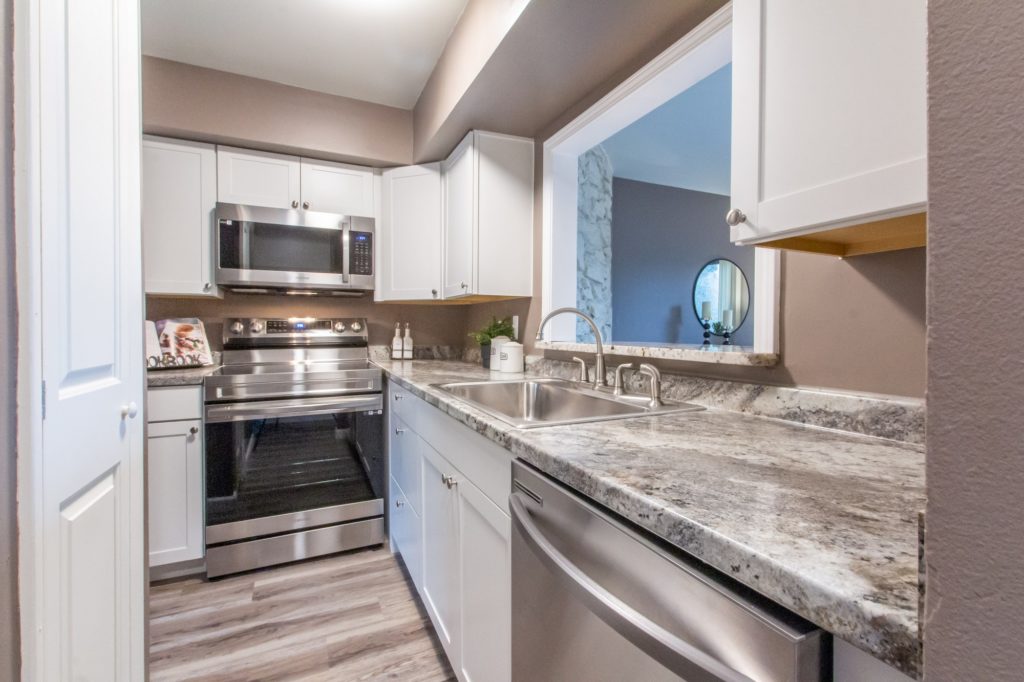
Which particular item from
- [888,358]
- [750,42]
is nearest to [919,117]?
[750,42]

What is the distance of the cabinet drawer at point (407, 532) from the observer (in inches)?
67.8

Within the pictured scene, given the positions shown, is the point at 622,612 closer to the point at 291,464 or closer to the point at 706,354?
the point at 706,354

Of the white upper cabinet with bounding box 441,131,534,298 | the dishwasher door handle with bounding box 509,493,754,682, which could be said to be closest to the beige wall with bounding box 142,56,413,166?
the white upper cabinet with bounding box 441,131,534,298

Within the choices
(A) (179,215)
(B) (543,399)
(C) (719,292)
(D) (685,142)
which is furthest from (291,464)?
(C) (719,292)

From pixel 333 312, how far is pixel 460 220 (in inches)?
43.6

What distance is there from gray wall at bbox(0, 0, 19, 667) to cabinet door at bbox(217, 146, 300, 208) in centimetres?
201

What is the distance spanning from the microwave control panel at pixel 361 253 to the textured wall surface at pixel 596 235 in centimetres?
130

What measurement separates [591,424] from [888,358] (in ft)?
2.00

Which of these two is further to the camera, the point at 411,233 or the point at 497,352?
the point at 411,233

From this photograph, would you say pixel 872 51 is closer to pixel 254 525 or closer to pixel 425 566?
pixel 425 566

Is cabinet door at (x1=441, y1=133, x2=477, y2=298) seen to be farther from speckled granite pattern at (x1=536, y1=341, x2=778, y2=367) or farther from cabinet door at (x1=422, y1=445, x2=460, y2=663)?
cabinet door at (x1=422, y1=445, x2=460, y2=663)

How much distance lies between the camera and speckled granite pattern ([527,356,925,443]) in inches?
35.0

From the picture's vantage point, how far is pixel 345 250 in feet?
8.32

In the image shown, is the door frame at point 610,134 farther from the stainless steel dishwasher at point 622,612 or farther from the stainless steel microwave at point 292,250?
the stainless steel microwave at point 292,250
